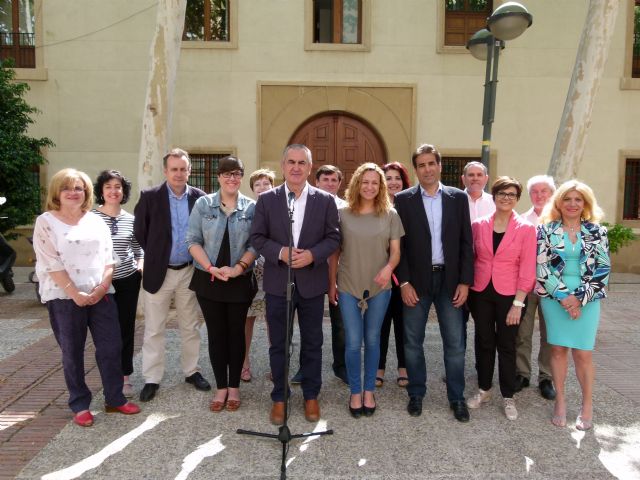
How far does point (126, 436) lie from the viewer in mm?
3570

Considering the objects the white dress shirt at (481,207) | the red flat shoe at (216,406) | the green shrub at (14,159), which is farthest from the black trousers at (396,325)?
the green shrub at (14,159)

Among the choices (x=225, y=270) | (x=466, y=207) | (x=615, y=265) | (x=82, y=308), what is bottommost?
(x=615, y=265)

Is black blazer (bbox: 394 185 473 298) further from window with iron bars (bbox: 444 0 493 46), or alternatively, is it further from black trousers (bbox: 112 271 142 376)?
window with iron bars (bbox: 444 0 493 46)

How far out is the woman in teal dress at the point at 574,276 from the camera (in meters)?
3.69

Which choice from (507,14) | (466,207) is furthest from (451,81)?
(466,207)

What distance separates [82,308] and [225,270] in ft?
3.47

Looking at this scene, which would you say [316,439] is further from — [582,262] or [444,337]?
[582,262]

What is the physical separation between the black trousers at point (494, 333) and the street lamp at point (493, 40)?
2471 millimetres

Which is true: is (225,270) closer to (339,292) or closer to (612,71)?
(339,292)

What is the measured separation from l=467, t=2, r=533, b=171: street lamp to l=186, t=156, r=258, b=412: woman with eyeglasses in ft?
10.9

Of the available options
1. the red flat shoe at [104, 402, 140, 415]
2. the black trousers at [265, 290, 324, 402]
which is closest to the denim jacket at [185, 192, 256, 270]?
the black trousers at [265, 290, 324, 402]

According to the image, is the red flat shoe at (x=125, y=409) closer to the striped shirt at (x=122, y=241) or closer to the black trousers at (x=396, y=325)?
the striped shirt at (x=122, y=241)

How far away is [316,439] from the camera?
3.54 metres

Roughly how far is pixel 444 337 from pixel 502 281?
631 mm
